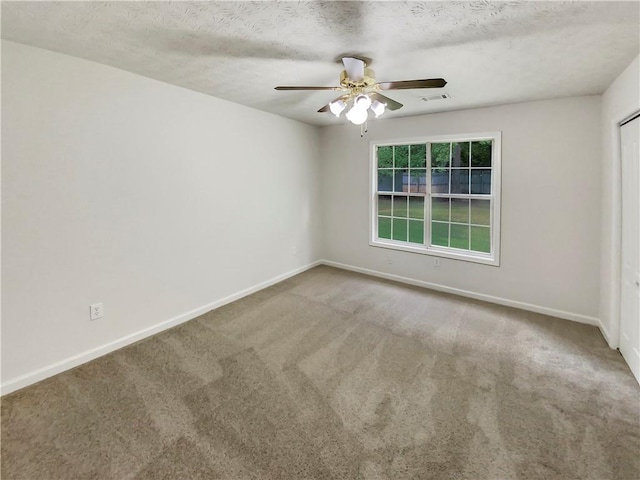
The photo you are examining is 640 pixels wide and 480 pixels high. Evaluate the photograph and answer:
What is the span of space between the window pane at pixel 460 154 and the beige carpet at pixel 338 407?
7.08ft

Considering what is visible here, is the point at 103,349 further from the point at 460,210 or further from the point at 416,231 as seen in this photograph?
the point at 460,210

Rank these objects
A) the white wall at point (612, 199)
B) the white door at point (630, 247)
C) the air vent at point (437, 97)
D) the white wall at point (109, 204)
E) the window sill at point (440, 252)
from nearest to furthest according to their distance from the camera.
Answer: the white wall at point (109, 204) < the white door at point (630, 247) < the white wall at point (612, 199) < the air vent at point (437, 97) < the window sill at point (440, 252)

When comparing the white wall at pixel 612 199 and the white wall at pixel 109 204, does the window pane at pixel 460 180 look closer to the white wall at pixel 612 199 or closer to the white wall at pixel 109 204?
the white wall at pixel 612 199

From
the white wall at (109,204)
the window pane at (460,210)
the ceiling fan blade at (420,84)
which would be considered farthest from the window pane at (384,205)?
the ceiling fan blade at (420,84)

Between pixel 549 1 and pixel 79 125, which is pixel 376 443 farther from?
pixel 79 125

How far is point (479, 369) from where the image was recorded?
101 inches

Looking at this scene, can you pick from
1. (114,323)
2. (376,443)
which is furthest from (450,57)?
(114,323)

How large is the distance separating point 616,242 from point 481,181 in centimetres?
164

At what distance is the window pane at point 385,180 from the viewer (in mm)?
4891

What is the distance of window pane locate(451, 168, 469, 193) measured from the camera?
426cm

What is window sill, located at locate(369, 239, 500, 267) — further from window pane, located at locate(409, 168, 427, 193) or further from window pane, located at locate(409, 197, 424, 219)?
window pane, located at locate(409, 168, 427, 193)

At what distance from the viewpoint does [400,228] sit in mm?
4895

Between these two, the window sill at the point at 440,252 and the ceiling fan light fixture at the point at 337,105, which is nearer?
the ceiling fan light fixture at the point at 337,105

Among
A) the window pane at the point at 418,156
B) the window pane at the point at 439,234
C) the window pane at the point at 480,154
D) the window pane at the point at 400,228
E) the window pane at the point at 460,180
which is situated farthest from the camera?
the window pane at the point at 400,228
